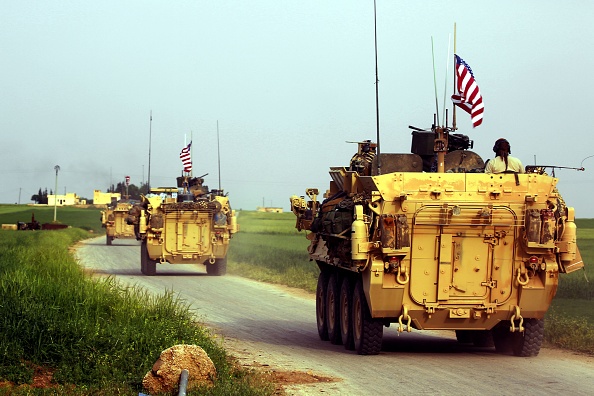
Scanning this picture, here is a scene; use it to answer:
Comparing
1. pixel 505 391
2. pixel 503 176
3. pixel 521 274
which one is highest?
pixel 503 176

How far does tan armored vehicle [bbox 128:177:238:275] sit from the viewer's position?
3288 centimetres

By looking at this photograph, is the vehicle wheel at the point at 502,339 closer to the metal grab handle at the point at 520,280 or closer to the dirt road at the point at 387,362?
the dirt road at the point at 387,362

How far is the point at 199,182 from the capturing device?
36531mm

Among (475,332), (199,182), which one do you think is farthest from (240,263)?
(475,332)

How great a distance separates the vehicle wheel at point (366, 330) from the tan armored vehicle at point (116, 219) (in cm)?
4372

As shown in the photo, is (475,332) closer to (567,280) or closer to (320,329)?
(320,329)

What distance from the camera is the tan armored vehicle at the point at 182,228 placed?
3288 centimetres

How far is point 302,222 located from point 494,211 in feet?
18.1

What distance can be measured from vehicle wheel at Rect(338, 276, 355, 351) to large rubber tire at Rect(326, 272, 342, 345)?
19 centimetres

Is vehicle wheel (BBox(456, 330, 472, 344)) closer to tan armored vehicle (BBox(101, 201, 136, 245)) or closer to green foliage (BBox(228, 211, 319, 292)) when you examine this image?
green foliage (BBox(228, 211, 319, 292))

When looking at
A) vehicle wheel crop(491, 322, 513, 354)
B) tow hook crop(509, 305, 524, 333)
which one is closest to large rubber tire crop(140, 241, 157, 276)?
vehicle wheel crop(491, 322, 513, 354)

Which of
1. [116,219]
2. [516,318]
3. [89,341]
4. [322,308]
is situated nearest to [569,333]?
[516,318]

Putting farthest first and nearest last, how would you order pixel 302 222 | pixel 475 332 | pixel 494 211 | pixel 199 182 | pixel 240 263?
pixel 240 263 → pixel 199 182 → pixel 302 222 → pixel 475 332 → pixel 494 211

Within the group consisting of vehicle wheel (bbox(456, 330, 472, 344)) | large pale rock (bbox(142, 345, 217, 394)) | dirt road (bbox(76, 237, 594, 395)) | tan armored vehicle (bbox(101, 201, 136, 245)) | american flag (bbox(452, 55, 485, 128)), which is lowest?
dirt road (bbox(76, 237, 594, 395))
